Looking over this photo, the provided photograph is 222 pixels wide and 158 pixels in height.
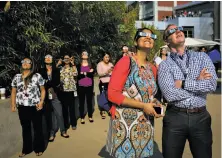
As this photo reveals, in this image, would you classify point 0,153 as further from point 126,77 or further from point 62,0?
point 62,0

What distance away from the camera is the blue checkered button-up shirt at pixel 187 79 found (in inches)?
95.7

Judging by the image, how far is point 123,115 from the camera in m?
2.59

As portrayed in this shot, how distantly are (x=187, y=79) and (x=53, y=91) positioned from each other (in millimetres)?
3238

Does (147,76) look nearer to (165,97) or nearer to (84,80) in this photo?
(165,97)

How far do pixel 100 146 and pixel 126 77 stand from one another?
2.63 m

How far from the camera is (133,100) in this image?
2469mm

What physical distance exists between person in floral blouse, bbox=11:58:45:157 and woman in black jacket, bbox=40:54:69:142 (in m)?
0.60

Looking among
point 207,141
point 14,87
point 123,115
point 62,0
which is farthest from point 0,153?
point 62,0

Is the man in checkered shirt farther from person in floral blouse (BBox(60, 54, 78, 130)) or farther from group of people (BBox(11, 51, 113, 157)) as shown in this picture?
person in floral blouse (BBox(60, 54, 78, 130))

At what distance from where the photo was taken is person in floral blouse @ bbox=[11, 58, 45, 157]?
4.30 meters

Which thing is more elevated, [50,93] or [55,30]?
[55,30]

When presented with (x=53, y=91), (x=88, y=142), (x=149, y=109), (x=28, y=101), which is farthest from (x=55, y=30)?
(x=149, y=109)

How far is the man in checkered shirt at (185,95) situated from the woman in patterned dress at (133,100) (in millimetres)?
151

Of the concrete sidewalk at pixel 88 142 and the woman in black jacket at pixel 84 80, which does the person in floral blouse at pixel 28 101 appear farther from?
the woman in black jacket at pixel 84 80
